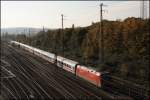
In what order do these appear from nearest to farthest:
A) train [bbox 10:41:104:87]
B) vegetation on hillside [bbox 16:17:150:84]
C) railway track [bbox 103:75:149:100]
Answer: railway track [bbox 103:75:149:100]
train [bbox 10:41:104:87]
vegetation on hillside [bbox 16:17:150:84]

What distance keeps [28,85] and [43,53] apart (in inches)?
1128

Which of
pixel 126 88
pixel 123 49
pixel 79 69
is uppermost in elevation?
pixel 123 49

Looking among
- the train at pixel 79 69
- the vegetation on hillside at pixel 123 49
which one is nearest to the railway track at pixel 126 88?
the train at pixel 79 69

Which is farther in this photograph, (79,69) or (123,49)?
(123,49)

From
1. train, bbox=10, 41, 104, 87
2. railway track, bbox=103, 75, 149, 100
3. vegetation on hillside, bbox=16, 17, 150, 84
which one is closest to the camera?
railway track, bbox=103, 75, 149, 100

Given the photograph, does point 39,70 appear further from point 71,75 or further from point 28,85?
point 28,85

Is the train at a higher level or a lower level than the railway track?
higher

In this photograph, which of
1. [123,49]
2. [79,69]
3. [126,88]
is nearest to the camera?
[126,88]

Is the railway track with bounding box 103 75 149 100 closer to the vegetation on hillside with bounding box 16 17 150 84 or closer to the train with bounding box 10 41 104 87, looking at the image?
the train with bounding box 10 41 104 87

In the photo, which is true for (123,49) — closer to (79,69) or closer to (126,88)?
(79,69)

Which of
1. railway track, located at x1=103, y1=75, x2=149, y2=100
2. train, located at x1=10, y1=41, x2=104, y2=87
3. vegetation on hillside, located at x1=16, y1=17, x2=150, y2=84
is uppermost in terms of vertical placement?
vegetation on hillside, located at x1=16, y1=17, x2=150, y2=84

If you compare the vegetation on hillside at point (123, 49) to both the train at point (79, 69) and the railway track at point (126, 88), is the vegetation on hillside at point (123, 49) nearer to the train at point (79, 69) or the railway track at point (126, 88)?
the railway track at point (126, 88)

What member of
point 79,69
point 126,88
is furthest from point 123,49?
point 126,88

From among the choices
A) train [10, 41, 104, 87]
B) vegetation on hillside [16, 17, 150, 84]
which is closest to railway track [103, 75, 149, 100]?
train [10, 41, 104, 87]
